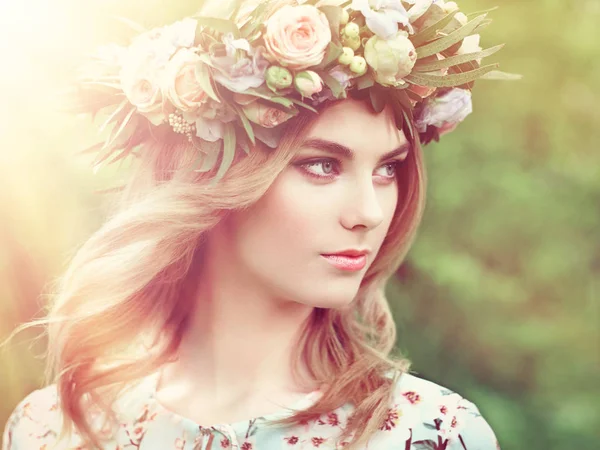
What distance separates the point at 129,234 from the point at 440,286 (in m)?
1.24

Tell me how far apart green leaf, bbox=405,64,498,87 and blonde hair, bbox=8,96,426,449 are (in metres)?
0.20

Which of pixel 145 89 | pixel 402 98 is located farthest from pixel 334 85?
pixel 145 89

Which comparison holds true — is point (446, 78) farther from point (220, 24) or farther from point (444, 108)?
point (220, 24)

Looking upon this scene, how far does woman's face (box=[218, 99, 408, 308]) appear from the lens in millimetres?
1895

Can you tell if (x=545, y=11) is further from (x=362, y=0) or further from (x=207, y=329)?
(x=207, y=329)

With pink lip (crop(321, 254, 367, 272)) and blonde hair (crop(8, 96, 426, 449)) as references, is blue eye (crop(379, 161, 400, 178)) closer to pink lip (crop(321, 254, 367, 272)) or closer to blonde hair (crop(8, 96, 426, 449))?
blonde hair (crop(8, 96, 426, 449))

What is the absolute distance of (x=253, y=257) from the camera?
199 centimetres

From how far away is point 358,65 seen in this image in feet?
6.07

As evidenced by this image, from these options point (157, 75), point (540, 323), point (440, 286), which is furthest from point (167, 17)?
point (540, 323)

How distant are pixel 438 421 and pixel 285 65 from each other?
2.88ft

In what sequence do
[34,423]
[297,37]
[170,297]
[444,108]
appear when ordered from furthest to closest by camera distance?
[34,423]
[170,297]
[444,108]
[297,37]

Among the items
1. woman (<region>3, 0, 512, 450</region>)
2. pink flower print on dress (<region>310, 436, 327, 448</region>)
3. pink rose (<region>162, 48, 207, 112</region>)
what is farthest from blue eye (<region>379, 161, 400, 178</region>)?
pink flower print on dress (<region>310, 436, 327, 448</region>)

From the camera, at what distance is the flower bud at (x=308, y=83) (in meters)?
1.82

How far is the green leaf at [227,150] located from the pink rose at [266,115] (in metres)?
0.06
